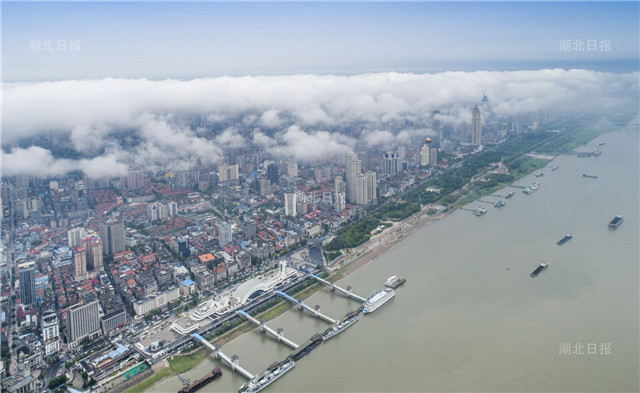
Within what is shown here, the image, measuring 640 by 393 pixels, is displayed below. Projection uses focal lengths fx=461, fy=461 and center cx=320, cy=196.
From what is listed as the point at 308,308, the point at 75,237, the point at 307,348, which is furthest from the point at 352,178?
the point at 307,348

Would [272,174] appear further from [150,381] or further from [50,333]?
[150,381]

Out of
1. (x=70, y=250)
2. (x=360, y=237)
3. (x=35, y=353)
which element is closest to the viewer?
(x=35, y=353)

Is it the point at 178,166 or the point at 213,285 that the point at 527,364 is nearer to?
the point at 213,285

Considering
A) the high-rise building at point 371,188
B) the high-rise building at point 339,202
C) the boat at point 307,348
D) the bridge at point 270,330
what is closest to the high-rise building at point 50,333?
the bridge at point 270,330

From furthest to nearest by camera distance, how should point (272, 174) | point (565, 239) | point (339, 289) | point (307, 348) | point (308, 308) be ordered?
point (272, 174)
point (565, 239)
point (339, 289)
point (308, 308)
point (307, 348)

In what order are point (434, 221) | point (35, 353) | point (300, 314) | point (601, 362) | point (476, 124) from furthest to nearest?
point (476, 124) → point (434, 221) → point (300, 314) → point (35, 353) → point (601, 362)

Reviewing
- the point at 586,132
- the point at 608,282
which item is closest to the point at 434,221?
the point at 608,282

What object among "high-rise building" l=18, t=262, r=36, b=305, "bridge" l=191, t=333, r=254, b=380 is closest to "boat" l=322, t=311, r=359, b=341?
"bridge" l=191, t=333, r=254, b=380

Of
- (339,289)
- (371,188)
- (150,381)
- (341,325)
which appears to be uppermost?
(371,188)

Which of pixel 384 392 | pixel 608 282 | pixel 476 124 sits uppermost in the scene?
pixel 476 124
